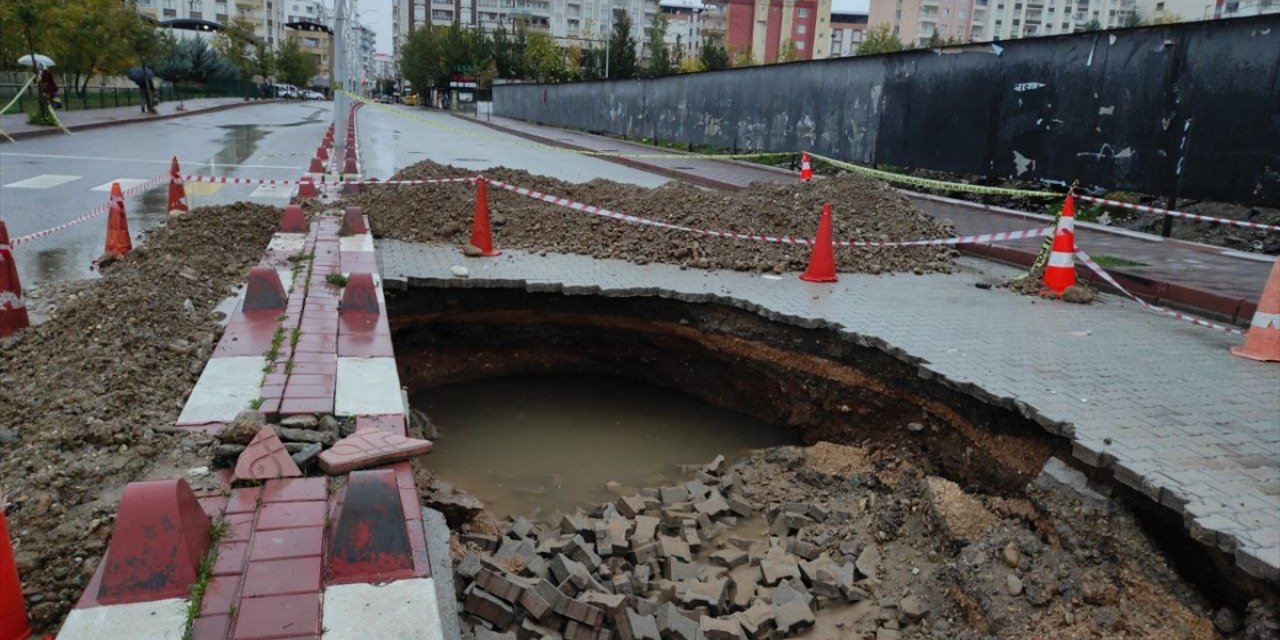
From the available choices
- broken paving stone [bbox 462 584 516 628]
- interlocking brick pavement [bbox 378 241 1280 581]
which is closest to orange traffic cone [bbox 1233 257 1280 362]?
interlocking brick pavement [bbox 378 241 1280 581]

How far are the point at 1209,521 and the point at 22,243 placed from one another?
400 inches

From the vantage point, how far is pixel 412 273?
7.27m

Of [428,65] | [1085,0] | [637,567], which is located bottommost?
[637,567]

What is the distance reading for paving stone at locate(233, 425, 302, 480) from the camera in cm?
308

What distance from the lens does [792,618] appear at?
3.97 m

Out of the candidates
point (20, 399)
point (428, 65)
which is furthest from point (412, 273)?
point (428, 65)

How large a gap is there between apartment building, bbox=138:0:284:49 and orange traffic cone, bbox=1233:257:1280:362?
114m

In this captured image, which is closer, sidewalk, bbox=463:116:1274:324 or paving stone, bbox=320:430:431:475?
paving stone, bbox=320:430:431:475

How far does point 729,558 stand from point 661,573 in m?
0.39

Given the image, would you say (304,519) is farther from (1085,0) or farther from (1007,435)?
(1085,0)

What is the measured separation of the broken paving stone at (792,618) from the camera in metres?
3.95

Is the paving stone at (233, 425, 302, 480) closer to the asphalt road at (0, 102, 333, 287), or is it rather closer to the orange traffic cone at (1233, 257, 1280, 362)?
the asphalt road at (0, 102, 333, 287)

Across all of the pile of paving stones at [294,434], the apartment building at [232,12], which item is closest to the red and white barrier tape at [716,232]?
the pile of paving stones at [294,434]

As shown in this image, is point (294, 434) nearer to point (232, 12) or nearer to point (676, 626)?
point (676, 626)
